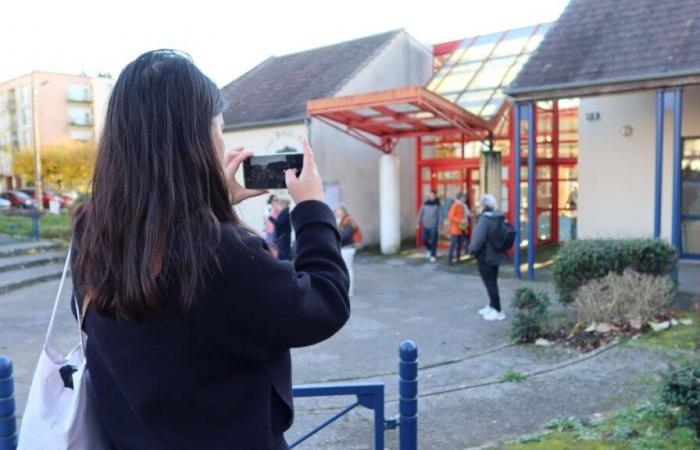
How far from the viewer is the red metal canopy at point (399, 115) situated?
1241 centimetres

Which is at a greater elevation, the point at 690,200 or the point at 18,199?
the point at 690,200

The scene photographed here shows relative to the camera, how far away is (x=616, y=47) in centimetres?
1094

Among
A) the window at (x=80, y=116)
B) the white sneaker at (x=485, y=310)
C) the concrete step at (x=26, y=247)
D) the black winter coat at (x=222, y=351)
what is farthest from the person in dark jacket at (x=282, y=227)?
the window at (x=80, y=116)

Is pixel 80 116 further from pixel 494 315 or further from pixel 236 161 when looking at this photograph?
pixel 236 161

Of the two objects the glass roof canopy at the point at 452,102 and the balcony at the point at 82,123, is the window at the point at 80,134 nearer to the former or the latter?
the balcony at the point at 82,123

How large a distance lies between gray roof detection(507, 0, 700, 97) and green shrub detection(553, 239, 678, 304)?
319 cm

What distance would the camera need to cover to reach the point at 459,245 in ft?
46.9

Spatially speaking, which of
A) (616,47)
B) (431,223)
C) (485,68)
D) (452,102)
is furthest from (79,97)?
(616,47)

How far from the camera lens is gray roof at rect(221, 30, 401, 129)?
16594 mm

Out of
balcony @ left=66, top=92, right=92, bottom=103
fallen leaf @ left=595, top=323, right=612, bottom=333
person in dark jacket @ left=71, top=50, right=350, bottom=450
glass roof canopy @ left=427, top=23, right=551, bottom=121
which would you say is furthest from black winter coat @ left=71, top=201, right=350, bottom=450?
balcony @ left=66, top=92, right=92, bottom=103

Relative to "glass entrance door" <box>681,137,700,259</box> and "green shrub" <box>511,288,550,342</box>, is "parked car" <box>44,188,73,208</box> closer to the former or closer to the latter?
"glass entrance door" <box>681,137,700,259</box>

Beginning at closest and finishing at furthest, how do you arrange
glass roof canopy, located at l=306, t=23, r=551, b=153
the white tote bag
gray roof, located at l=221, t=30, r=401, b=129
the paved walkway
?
the white tote bag < the paved walkway < glass roof canopy, located at l=306, t=23, r=551, b=153 < gray roof, located at l=221, t=30, r=401, b=129

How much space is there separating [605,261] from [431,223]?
21.7ft

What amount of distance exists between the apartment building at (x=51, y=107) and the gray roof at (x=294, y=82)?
4587 centimetres
